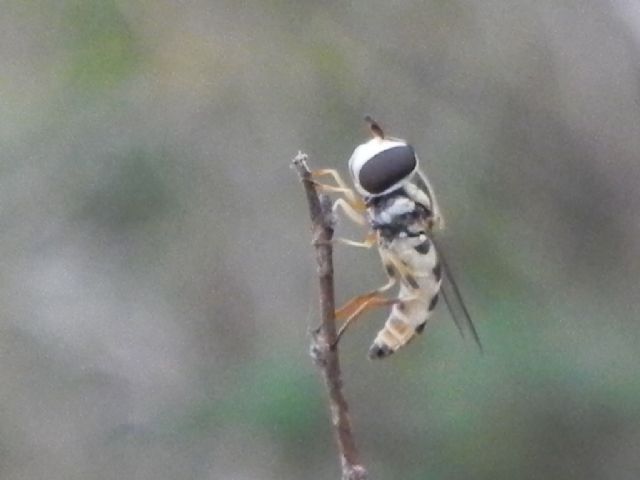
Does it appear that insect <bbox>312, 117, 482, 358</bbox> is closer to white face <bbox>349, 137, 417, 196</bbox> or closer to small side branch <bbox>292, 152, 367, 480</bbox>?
white face <bbox>349, 137, 417, 196</bbox>

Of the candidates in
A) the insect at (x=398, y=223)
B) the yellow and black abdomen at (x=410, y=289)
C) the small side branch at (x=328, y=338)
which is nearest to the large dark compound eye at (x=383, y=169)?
the insect at (x=398, y=223)

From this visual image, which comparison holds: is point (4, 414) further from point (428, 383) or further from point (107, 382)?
point (428, 383)

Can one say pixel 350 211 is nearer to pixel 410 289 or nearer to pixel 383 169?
pixel 383 169

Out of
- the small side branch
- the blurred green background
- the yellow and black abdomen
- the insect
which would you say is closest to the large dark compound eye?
the insect

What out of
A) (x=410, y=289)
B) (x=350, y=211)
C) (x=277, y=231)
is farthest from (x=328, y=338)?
(x=277, y=231)

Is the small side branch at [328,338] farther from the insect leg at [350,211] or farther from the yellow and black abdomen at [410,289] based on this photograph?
the yellow and black abdomen at [410,289]
